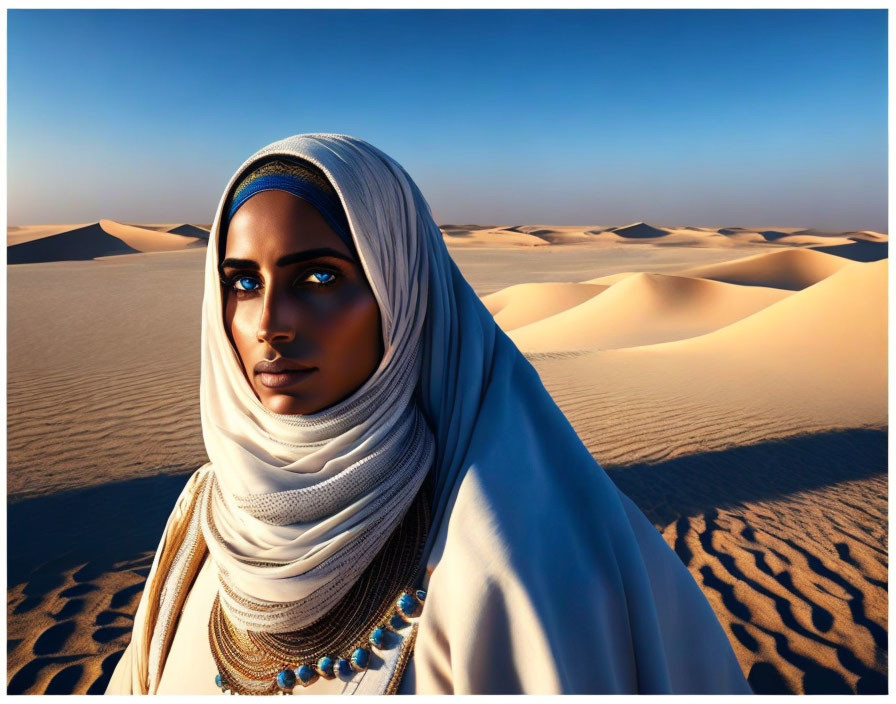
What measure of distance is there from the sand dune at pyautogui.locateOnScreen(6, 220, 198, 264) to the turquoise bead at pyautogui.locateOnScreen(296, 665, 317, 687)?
3294 centimetres

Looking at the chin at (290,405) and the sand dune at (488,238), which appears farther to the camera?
the sand dune at (488,238)

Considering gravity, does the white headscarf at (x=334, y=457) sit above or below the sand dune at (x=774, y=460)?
above

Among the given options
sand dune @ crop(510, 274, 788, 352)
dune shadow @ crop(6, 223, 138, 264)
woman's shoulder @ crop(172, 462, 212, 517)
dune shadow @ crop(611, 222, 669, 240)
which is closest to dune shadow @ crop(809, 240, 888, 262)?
sand dune @ crop(510, 274, 788, 352)

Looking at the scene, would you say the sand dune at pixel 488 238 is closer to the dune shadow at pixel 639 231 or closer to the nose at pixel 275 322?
the dune shadow at pixel 639 231

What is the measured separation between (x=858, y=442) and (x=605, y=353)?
480cm

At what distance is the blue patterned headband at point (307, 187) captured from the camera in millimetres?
1330

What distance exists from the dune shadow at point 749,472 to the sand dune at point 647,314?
6.86 meters

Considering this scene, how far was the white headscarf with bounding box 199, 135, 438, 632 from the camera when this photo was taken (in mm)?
1347

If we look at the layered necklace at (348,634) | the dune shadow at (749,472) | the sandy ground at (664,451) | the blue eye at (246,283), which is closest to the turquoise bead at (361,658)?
the layered necklace at (348,634)

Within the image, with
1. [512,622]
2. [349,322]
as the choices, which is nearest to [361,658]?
[512,622]

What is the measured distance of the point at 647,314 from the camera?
16.0m

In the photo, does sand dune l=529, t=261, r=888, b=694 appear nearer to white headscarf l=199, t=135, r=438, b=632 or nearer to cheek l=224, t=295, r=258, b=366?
white headscarf l=199, t=135, r=438, b=632

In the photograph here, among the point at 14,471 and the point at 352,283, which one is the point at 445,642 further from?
the point at 14,471

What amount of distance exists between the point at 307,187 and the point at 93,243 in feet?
141
